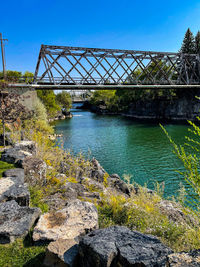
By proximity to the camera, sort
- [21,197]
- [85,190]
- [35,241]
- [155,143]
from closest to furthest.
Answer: [35,241], [21,197], [85,190], [155,143]

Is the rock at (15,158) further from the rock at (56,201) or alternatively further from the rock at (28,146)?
the rock at (56,201)

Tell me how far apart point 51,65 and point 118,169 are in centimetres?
2017

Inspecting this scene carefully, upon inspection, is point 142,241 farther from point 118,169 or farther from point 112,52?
point 112,52

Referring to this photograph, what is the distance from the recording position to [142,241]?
3074 mm

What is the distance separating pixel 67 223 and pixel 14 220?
1133 millimetres

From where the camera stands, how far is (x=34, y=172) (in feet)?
21.7

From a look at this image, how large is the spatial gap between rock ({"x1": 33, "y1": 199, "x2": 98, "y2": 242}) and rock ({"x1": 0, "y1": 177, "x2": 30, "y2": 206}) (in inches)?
37.9

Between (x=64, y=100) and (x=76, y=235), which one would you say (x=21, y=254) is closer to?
(x=76, y=235)

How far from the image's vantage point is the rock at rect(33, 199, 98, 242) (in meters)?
3.66

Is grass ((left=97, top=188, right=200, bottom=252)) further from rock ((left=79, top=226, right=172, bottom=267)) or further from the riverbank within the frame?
the riverbank

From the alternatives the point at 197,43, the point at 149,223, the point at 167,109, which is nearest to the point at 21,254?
the point at 149,223

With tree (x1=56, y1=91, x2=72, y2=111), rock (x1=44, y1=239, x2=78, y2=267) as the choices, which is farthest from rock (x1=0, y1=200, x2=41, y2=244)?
tree (x1=56, y1=91, x2=72, y2=111)

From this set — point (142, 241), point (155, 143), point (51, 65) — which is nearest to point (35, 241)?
point (142, 241)

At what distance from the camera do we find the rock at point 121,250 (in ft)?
8.63
